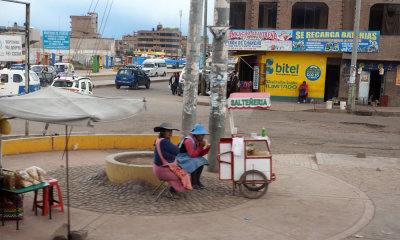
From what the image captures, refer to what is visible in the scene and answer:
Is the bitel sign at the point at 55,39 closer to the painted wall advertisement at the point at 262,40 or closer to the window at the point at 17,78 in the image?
the window at the point at 17,78

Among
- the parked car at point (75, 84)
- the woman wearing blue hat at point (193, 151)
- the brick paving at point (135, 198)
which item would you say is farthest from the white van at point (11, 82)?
the woman wearing blue hat at point (193, 151)

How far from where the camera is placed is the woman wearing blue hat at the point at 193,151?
8.64m

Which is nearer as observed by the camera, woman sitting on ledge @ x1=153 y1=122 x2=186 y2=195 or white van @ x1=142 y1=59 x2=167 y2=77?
woman sitting on ledge @ x1=153 y1=122 x2=186 y2=195

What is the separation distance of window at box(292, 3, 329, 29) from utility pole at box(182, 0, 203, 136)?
19.6 meters

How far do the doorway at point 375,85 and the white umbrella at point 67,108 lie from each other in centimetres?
2513

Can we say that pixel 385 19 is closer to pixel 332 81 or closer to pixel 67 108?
pixel 332 81

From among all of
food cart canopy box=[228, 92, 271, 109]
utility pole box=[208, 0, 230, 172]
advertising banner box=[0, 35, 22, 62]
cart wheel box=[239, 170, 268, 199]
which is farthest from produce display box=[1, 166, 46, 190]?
advertising banner box=[0, 35, 22, 62]

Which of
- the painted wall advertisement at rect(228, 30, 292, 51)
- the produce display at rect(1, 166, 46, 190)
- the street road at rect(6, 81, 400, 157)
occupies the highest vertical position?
A: the painted wall advertisement at rect(228, 30, 292, 51)

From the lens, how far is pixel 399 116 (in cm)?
2494

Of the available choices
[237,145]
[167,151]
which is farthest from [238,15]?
[167,151]

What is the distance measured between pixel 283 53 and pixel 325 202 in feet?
74.1

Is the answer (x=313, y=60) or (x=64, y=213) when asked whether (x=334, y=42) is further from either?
(x=64, y=213)

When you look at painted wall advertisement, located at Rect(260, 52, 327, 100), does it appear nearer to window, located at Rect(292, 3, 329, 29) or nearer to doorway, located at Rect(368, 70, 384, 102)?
window, located at Rect(292, 3, 329, 29)

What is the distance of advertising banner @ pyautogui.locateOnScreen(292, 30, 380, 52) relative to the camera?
27.8m
